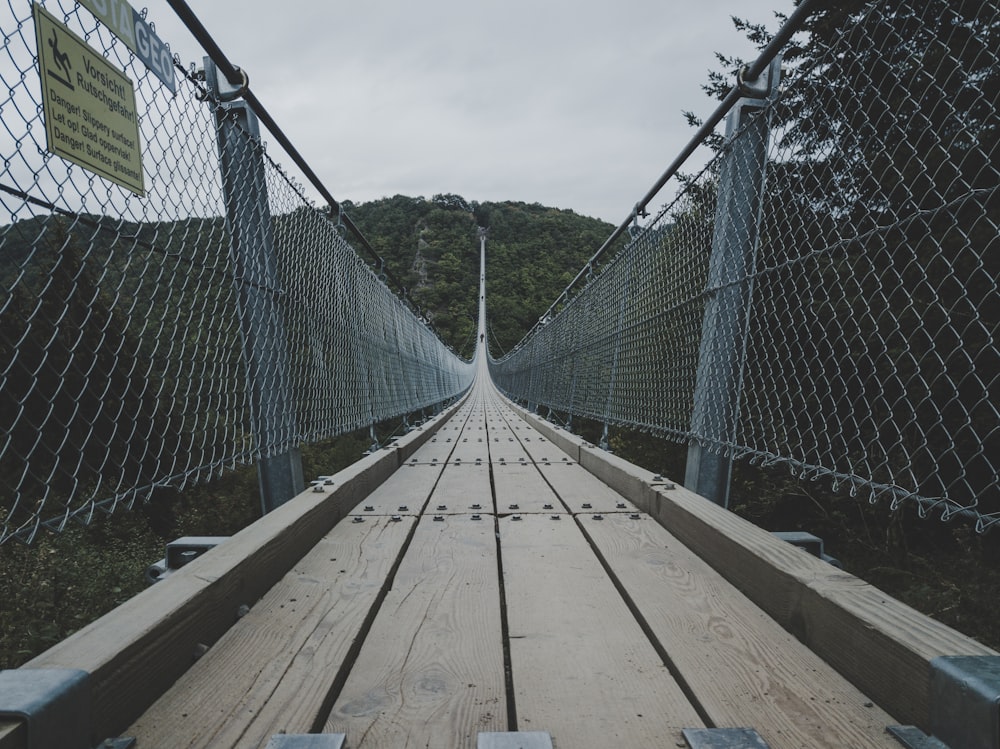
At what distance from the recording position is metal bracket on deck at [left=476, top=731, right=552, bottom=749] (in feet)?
2.33

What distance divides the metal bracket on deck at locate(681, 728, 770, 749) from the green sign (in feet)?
4.87

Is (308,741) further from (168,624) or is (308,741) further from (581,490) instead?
(581,490)

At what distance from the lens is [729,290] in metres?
1.76

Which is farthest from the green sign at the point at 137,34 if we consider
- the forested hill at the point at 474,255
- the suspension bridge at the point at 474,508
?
the forested hill at the point at 474,255

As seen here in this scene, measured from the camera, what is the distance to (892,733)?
746 mm

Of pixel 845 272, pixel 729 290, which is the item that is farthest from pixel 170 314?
pixel 845 272

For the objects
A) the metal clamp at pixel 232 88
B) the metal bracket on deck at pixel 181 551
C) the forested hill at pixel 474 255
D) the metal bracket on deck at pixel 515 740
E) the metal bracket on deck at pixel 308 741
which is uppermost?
the forested hill at pixel 474 255

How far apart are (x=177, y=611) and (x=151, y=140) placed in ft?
3.20

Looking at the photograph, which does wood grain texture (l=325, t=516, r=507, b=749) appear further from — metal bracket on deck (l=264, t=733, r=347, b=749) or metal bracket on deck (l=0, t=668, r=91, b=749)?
metal bracket on deck (l=0, t=668, r=91, b=749)

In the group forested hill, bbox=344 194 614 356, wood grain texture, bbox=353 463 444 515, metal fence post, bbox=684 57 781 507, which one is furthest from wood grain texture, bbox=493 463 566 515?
forested hill, bbox=344 194 614 356

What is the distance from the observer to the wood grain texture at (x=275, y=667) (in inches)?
29.8

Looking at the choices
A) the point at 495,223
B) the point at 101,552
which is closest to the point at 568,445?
the point at 101,552

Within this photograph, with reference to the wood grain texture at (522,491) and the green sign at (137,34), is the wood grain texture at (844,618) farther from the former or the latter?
the green sign at (137,34)

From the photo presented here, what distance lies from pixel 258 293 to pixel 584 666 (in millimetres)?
1358
